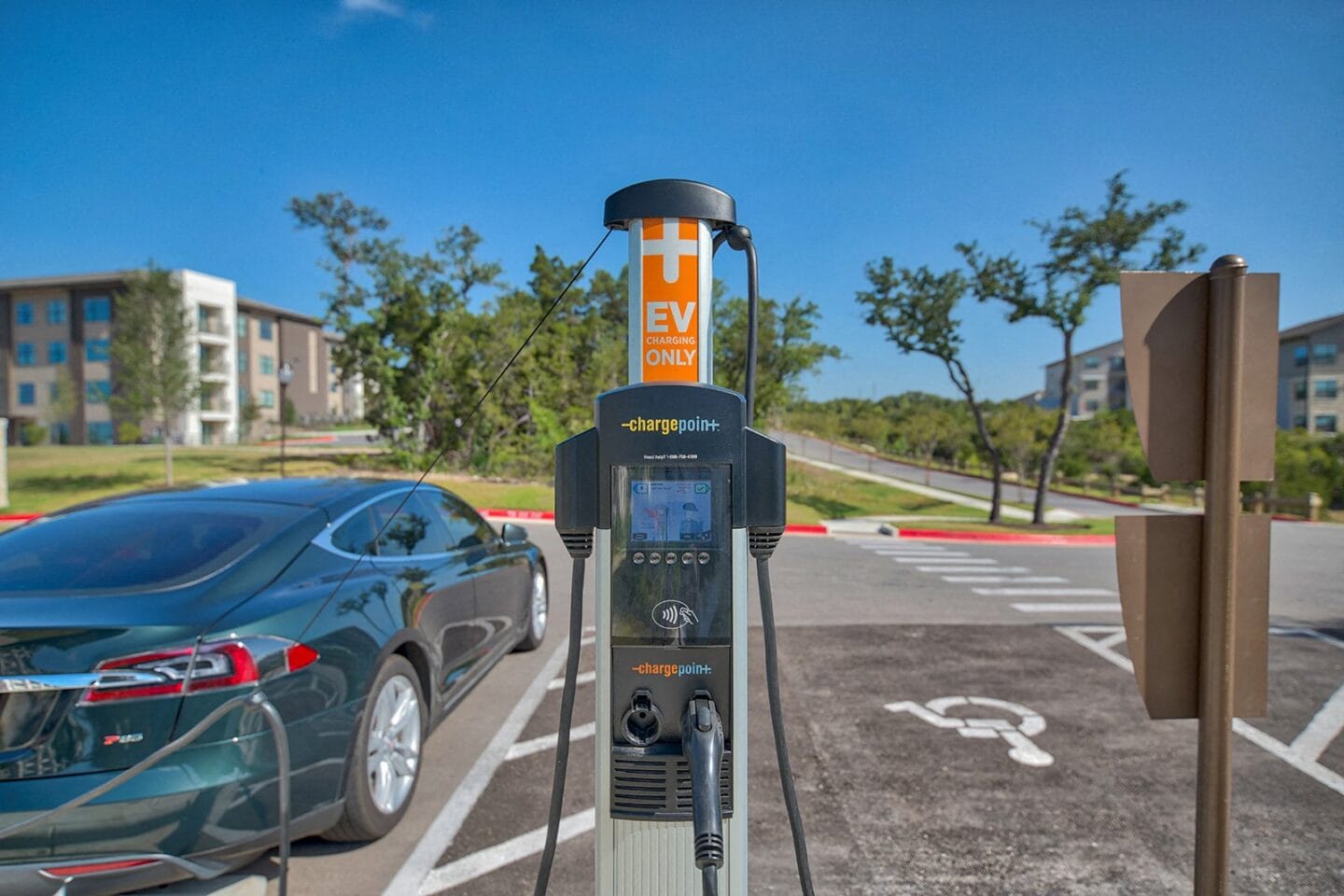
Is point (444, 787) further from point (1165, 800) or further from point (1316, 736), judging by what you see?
point (1316, 736)

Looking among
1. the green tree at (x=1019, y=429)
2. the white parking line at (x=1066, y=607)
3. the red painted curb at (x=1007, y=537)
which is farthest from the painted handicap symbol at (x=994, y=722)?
the green tree at (x=1019, y=429)

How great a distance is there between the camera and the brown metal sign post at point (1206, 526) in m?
1.69

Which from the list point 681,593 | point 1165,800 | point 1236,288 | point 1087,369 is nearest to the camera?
point 1236,288

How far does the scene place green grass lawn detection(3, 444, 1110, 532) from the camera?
20.9 meters

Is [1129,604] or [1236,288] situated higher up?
[1236,288]

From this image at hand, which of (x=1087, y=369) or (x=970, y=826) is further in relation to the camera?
(x=1087, y=369)

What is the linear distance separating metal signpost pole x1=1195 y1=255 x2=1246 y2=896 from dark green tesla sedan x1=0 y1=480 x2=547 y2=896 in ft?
6.84

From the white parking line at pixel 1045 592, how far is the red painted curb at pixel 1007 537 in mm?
6308

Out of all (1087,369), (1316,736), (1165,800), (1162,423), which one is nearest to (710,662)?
(1162,423)

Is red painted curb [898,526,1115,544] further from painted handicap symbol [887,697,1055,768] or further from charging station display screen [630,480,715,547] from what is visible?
charging station display screen [630,480,715,547]

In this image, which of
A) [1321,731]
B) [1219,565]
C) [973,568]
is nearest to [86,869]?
[1219,565]

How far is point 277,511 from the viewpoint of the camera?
368cm

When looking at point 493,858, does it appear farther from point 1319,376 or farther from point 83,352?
point 1319,376

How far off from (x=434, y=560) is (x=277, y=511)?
924 mm
